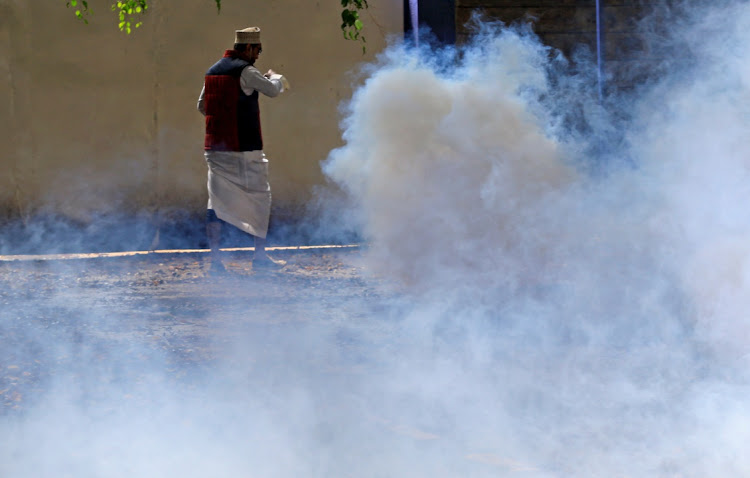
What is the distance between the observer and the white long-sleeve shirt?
25.7 feet

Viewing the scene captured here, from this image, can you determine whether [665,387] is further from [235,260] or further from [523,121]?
[235,260]

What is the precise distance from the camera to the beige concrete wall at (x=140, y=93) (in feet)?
32.1

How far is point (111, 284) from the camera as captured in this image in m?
7.48

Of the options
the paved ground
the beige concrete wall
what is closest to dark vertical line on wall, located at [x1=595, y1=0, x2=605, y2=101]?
the beige concrete wall

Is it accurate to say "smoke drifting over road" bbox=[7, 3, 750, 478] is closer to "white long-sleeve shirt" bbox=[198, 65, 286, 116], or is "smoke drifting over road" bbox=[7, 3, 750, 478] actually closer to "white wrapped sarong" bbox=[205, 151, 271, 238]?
"white long-sleeve shirt" bbox=[198, 65, 286, 116]

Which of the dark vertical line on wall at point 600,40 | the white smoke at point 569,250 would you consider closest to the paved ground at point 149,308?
the white smoke at point 569,250

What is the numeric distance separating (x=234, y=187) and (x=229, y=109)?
2.04 ft

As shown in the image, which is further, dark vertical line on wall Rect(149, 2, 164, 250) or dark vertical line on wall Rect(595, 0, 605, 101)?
dark vertical line on wall Rect(595, 0, 605, 101)

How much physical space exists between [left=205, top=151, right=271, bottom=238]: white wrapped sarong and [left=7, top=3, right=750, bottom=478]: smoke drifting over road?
2.61 ft

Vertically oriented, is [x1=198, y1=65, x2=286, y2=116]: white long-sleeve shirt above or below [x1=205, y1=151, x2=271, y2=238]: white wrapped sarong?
above

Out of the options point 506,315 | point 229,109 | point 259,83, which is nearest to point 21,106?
point 229,109

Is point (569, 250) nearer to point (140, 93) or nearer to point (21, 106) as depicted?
point (140, 93)

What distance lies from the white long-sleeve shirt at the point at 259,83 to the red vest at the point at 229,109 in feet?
0.17

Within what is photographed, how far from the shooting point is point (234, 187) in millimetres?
8250
